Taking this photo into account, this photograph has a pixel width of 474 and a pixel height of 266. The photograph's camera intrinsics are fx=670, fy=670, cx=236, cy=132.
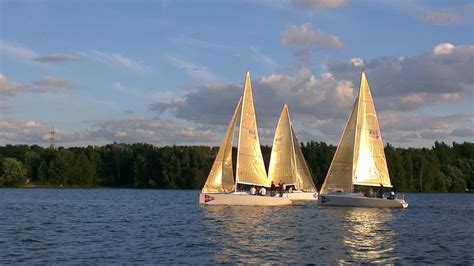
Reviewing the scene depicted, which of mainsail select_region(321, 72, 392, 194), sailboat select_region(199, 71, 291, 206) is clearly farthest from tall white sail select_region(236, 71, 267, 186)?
mainsail select_region(321, 72, 392, 194)

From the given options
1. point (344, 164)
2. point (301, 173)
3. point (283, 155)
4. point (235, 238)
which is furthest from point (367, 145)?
point (235, 238)

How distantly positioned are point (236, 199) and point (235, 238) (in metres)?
23.3

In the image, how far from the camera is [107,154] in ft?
560

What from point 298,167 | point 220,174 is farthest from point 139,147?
point 220,174

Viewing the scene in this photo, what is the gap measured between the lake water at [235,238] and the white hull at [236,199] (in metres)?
4.86

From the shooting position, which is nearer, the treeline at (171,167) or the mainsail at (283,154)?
the mainsail at (283,154)

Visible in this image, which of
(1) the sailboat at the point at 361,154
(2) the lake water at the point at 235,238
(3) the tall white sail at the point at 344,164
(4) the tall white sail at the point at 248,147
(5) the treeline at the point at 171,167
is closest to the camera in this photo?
(2) the lake water at the point at 235,238

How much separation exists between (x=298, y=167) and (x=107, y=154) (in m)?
98.8

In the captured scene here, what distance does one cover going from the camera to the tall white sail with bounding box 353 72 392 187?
205 feet

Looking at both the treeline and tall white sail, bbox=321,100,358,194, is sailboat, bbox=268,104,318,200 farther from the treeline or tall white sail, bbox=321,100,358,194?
the treeline

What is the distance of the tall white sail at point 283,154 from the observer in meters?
69.1

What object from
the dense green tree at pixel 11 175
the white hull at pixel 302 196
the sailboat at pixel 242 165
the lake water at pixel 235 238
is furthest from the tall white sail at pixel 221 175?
the dense green tree at pixel 11 175

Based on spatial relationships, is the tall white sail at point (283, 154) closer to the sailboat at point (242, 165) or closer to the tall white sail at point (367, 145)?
the sailboat at point (242, 165)

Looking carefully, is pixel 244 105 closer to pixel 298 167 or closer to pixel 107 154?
pixel 298 167
